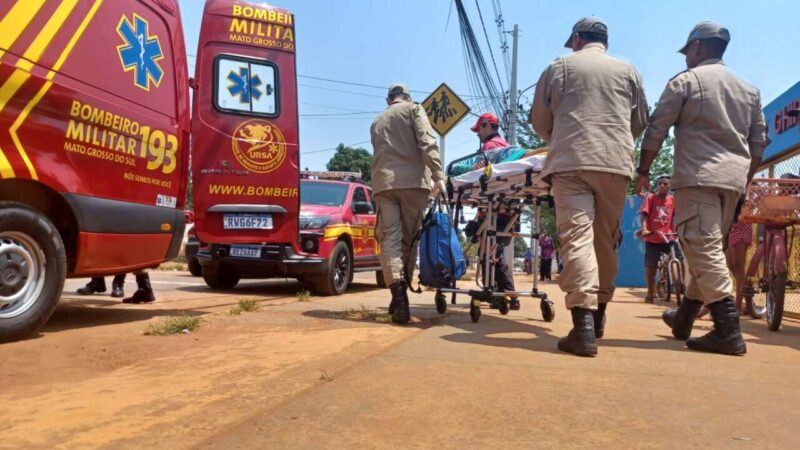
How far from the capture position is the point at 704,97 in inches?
144

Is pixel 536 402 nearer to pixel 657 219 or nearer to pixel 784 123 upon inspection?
pixel 657 219

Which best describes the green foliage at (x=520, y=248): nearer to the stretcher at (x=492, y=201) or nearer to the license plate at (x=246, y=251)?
the license plate at (x=246, y=251)

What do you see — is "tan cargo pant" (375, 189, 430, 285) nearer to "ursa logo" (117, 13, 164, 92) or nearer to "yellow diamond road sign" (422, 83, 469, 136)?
"ursa logo" (117, 13, 164, 92)

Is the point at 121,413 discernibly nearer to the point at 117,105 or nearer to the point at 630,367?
the point at 630,367

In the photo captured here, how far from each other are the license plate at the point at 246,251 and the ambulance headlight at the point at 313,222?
600 mm

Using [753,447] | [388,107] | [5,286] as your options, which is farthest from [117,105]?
[753,447]

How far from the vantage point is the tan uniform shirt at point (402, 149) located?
4.72m

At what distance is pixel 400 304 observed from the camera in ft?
14.7

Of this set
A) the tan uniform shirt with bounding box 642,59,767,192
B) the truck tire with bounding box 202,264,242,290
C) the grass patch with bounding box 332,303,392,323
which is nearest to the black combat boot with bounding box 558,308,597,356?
the tan uniform shirt with bounding box 642,59,767,192

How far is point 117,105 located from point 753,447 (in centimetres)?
400

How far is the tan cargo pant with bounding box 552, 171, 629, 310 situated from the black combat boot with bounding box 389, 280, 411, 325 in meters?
1.24

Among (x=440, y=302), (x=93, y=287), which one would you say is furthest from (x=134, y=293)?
(x=440, y=302)

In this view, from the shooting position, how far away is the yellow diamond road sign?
948cm

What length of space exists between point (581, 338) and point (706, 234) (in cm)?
108
